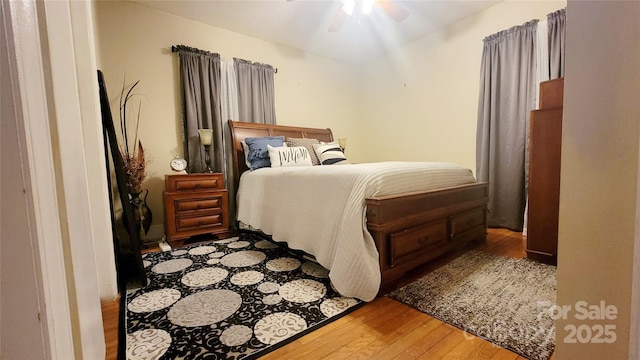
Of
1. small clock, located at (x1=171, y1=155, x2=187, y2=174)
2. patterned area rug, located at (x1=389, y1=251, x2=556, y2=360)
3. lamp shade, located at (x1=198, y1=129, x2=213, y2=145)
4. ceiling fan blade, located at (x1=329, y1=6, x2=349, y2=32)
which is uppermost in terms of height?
ceiling fan blade, located at (x1=329, y1=6, x2=349, y2=32)

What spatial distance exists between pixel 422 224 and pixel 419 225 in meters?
0.04

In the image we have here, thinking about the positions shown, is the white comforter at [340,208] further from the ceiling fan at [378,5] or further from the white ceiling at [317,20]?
the white ceiling at [317,20]

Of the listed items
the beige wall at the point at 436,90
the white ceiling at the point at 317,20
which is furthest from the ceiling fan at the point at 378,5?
the beige wall at the point at 436,90

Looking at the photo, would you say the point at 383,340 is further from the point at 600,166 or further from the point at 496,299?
the point at 600,166

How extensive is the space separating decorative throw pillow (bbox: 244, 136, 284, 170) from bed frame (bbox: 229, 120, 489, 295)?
5.86 ft

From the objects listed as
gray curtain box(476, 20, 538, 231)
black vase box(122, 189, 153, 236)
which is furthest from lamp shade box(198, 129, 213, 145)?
gray curtain box(476, 20, 538, 231)

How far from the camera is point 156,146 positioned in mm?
2895

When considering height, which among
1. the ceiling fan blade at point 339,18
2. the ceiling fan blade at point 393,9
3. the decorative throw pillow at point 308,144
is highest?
the ceiling fan blade at point 339,18

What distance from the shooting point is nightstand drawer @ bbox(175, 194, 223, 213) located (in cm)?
257

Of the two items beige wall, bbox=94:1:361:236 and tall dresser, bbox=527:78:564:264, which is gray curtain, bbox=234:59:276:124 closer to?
beige wall, bbox=94:1:361:236

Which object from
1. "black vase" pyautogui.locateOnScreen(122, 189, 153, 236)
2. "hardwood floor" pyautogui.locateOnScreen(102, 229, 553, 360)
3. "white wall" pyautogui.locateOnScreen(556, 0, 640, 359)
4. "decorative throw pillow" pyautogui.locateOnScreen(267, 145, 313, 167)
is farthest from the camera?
"decorative throw pillow" pyautogui.locateOnScreen(267, 145, 313, 167)

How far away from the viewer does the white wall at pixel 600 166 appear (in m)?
0.52

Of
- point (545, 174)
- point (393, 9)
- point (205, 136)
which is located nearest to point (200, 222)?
point (205, 136)

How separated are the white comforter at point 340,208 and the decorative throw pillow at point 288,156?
1.51 feet
